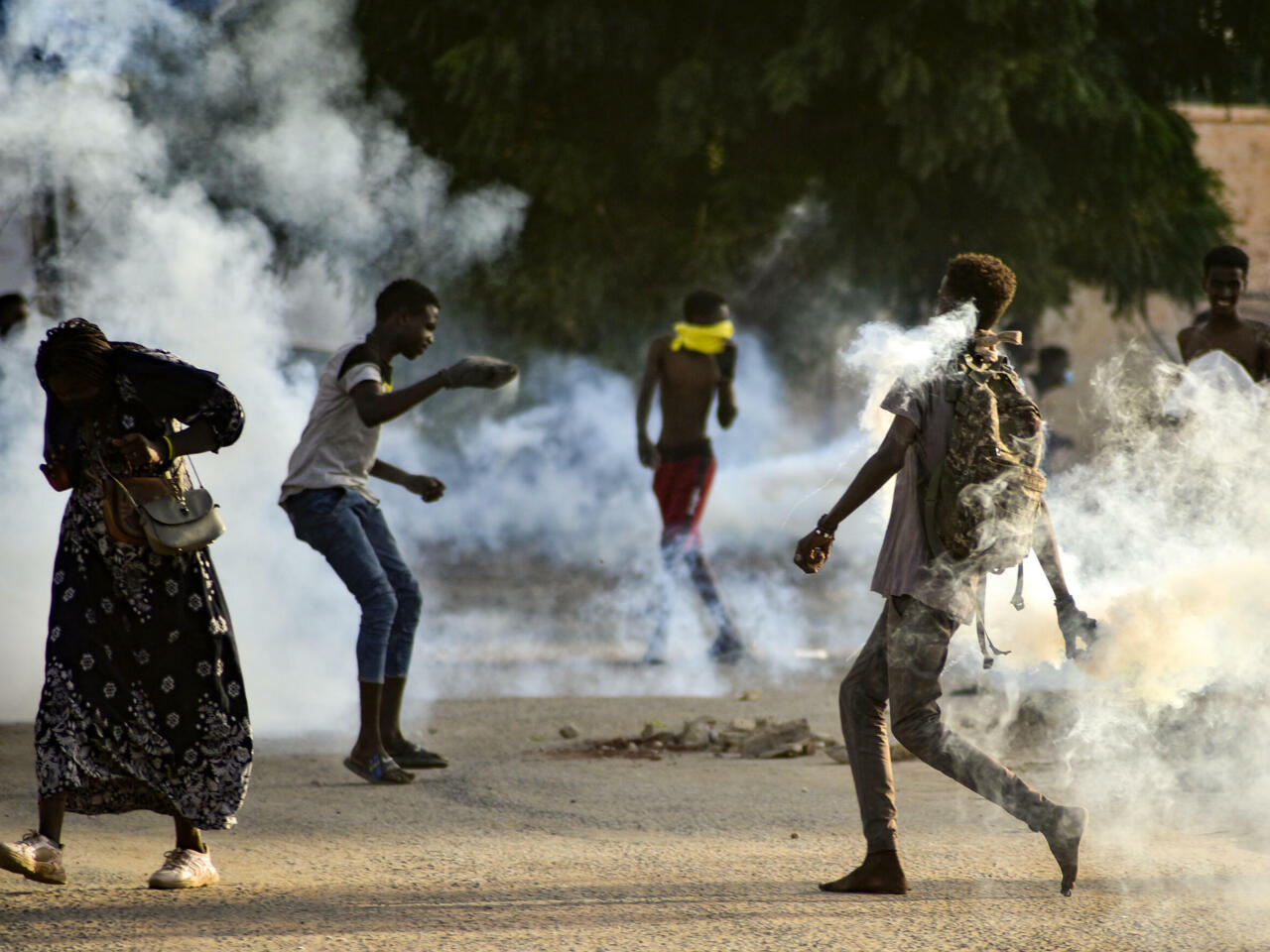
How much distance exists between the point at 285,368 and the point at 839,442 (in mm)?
14321

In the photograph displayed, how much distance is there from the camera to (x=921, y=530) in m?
3.96

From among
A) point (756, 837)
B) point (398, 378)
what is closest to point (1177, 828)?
point (756, 837)

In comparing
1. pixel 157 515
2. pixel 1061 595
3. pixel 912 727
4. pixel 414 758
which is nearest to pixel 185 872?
pixel 157 515

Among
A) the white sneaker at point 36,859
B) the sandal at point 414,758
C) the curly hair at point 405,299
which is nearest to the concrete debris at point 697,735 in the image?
the sandal at point 414,758

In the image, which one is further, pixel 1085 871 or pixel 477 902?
pixel 1085 871

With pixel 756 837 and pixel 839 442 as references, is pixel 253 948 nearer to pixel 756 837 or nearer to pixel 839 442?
pixel 756 837

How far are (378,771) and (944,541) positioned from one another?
8.25 feet

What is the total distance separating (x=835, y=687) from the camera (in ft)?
25.4

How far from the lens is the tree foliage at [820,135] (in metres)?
11.6

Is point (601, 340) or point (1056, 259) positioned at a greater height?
point (1056, 259)

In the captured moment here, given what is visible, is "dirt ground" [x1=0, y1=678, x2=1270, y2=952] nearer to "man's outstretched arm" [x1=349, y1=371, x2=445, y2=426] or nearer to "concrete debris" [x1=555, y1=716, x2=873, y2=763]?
"concrete debris" [x1=555, y1=716, x2=873, y2=763]

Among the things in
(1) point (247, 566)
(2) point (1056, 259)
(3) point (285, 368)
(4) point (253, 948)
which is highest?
(2) point (1056, 259)

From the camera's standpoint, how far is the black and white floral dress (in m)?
4.05

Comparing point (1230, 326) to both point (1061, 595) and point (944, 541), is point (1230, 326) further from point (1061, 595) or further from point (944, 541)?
point (944, 541)
